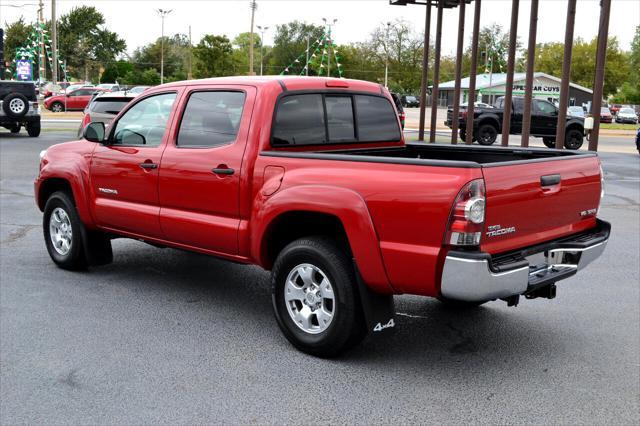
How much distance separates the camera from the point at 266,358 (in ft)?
15.9

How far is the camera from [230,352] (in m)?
4.94

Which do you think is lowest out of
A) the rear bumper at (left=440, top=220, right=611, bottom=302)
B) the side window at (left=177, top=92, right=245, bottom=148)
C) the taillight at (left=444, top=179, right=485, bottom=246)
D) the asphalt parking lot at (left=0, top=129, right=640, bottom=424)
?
the asphalt parking lot at (left=0, top=129, right=640, bottom=424)

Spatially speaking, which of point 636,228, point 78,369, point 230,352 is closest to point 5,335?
point 78,369

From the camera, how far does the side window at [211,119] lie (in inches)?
215

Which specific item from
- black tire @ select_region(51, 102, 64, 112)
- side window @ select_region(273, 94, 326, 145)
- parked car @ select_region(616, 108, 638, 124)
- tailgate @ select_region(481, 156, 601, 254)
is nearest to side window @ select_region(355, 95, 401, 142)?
side window @ select_region(273, 94, 326, 145)

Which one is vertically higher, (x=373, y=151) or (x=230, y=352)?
(x=373, y=151)

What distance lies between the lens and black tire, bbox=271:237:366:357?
457 centimetres

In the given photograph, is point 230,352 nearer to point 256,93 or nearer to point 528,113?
point 256,93

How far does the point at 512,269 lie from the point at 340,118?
2207 mm

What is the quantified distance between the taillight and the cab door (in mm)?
2780

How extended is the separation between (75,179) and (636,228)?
24.3 feet

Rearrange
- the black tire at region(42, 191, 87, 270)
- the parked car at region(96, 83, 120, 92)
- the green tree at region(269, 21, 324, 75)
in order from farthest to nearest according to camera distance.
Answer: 1. the green tree at region(269, 21, 324, 75)
2. the parked car at region(96, 83, 120, 92)
3. the black tire at region(42, 191, 87, 270)

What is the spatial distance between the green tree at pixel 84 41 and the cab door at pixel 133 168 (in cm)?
8982

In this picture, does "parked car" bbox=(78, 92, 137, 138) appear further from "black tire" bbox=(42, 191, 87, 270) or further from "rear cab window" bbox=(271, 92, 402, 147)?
"rear cab window" bbox=(271, 92, 402, 147)
